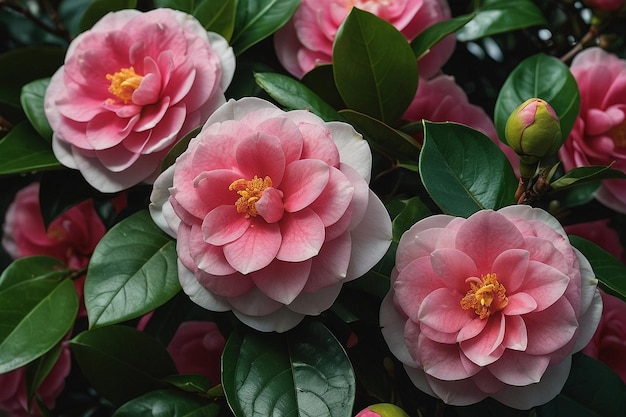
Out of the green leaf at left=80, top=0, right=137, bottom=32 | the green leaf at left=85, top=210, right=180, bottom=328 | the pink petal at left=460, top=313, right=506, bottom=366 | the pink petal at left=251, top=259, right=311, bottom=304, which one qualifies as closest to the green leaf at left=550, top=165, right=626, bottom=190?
the pink petal at left=460, top=313, right=506, bottom=366

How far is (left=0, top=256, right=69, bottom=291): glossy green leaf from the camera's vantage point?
0.88 meters

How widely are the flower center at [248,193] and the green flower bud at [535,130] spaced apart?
0.22 m

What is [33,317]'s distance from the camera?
2.65 feet

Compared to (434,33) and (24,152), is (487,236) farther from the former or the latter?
(24,152)

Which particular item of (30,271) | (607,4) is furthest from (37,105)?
(607,4)

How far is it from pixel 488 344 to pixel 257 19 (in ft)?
→ 1.49

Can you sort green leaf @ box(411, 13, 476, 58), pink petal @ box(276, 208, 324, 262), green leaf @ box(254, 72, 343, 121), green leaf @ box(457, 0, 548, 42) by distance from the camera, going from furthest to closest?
green leaf @ box(457, 0, 548, 42) < green leaf @ box(411, 13, 476, 58) < green leaf @ box(254, 72, 343, 121) < pink petal @ box(276, 208, 324, 262)

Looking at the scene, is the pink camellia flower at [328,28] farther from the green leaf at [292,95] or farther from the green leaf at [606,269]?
the green leaf at [606,269]

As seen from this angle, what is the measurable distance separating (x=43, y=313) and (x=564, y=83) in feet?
1.96

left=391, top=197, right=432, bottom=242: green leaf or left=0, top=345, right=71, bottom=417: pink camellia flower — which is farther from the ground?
left=391, top=197, right=432, bottom=242: green leaf

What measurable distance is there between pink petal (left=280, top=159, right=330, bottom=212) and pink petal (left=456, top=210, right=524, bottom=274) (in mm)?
119

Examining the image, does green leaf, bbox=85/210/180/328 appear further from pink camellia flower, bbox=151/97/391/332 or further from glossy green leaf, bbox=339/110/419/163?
glossy green leaf, bbox=339/110/419/163

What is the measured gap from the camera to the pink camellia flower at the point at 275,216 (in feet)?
2.05

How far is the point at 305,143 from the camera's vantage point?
0.65 m
